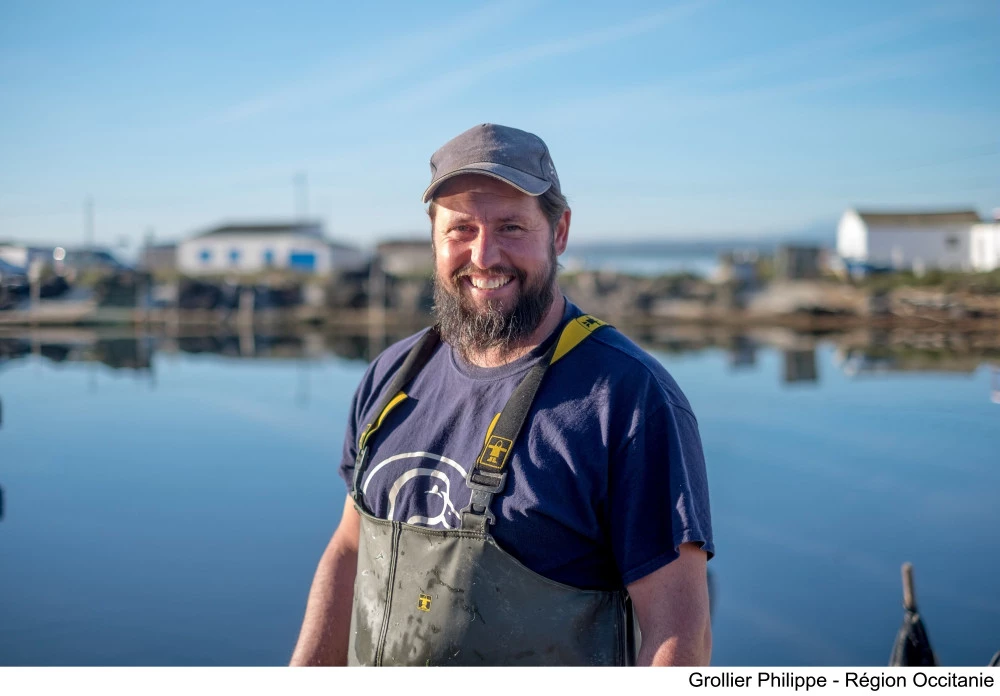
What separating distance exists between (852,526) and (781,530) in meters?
0.96

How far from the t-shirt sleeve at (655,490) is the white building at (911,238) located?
40.9 metres

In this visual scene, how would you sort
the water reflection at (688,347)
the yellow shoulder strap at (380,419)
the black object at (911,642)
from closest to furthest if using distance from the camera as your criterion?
the yellow shoulder strap at (380,419), the black object at (911,642), the water reflection at (688,347)

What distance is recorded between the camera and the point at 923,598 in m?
8.81

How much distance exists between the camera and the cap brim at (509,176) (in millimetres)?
2527

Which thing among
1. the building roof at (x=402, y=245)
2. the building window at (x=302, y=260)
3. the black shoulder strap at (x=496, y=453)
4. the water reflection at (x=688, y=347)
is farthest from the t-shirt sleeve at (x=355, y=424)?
the building window at (x=302, y=260)

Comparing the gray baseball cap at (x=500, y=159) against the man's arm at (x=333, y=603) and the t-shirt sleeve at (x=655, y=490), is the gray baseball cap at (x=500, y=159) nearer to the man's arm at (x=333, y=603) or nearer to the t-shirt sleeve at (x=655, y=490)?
the t-shirt sleeve at (x=655, y=490)

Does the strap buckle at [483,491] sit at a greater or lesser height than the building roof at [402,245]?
lesser

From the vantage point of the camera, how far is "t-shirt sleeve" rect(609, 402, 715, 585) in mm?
2219

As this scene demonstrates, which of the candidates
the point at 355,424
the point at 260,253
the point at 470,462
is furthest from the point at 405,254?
the point at 470,462

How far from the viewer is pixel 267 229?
61.3 metres

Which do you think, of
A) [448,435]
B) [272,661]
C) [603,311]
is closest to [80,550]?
[272,661]

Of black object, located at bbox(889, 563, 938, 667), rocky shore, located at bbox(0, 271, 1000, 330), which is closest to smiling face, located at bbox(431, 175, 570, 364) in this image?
black object, located at bbox(889, 563, 938, 667)

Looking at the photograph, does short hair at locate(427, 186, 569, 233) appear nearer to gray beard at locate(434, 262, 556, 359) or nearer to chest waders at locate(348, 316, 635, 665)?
gray beard at locate(434, 262, 556, 359)

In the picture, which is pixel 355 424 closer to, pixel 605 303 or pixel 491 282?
pixel 491 282
